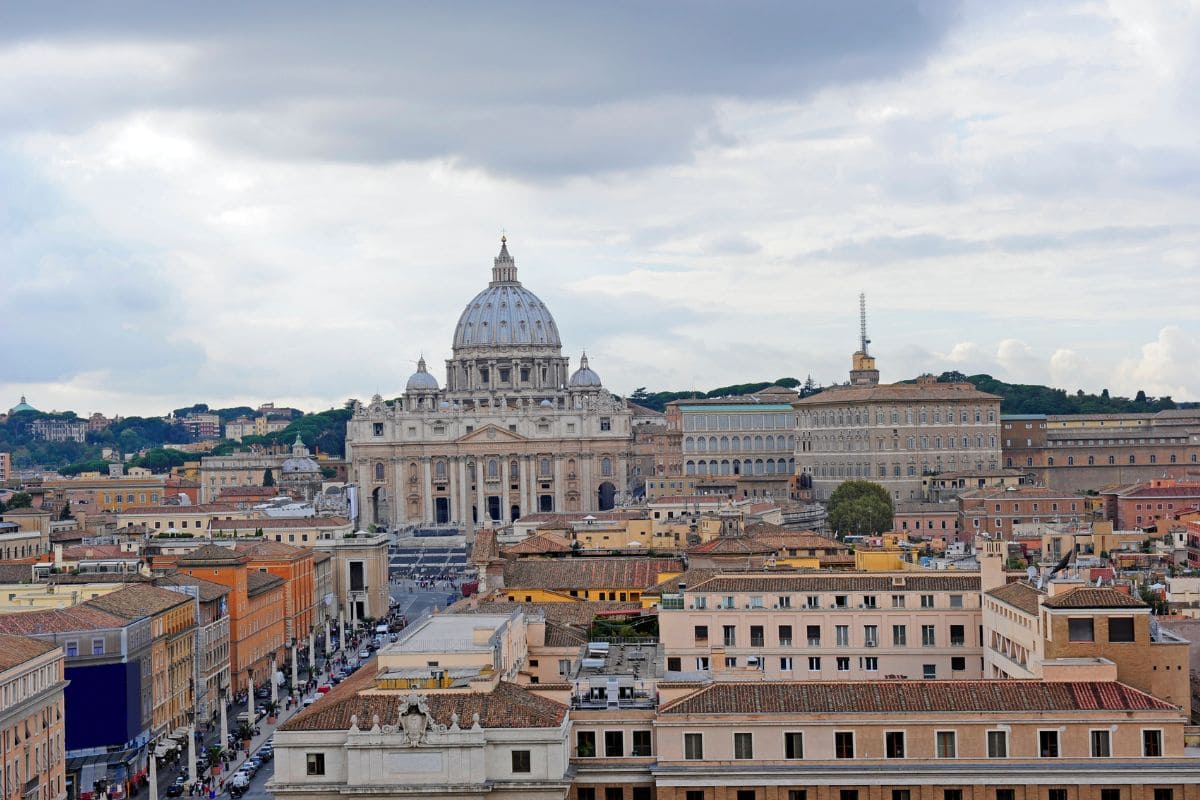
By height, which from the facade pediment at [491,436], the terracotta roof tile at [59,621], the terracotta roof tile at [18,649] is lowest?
the terracotta roof tile at [18,649]

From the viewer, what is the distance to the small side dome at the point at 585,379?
177500 millimetres

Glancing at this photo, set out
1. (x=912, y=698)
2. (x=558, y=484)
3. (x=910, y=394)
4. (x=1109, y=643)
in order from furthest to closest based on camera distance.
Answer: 1. (x=558, y=484)
2. (x=910, y=394)
3. (x=1109, y=643)
4. (x=912, y=698)

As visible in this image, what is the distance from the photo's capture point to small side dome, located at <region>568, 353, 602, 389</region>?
177500mm

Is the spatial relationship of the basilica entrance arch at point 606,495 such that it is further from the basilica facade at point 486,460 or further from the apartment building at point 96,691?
the apartment building at point 96,691

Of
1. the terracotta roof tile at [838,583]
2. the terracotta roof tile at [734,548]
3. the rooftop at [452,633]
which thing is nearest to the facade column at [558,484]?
the terracotta roof tile at [734,548]

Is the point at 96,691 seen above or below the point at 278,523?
below

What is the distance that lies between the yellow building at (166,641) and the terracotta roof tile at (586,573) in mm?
8824

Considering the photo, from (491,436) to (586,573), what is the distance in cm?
9860

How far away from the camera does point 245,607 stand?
65875 mm

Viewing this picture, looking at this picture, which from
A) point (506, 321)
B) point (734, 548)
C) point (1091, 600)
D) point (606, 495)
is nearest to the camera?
point (1091, 600)

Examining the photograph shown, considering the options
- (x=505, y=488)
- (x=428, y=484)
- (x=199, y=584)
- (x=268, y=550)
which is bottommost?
(x=199, y=584)

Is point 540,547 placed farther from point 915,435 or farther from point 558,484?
point 558,484

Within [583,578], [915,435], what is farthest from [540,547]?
[915,435]

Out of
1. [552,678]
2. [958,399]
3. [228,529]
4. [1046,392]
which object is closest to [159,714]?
[552,678]
